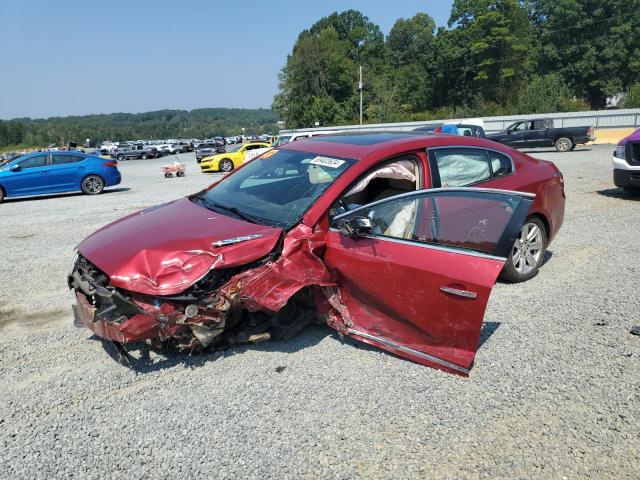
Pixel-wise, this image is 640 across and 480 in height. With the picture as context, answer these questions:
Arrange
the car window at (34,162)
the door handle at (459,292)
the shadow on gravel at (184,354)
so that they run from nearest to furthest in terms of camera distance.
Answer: the door handle at (459,292) → the shadow on gravel at (184,354) → the car window at (34,162)

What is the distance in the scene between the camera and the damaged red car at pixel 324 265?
11.1 feet

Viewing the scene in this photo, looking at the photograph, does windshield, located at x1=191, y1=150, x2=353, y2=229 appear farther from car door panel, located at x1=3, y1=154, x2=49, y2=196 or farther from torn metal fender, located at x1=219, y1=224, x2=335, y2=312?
car door panel, located at x1=3, y1=154, x2=49, y2=196

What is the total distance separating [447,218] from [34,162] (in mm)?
14392

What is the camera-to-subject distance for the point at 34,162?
14562 mm

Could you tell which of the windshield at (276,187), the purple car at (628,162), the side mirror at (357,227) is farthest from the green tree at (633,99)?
the side mirror at (357,227)

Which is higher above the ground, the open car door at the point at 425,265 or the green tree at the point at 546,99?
the green tree at the point at 546,99

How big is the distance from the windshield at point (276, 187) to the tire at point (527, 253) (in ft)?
6.92

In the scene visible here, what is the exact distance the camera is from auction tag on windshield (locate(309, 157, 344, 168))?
4281 millimetres

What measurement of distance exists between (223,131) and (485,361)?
165m

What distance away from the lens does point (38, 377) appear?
3.68m

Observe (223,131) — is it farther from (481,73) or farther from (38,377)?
(38,377)

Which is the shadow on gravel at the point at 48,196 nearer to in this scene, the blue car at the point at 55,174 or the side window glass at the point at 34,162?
the blue car at the point at 55,174

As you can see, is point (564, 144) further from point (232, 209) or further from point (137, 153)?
point (137, 153)

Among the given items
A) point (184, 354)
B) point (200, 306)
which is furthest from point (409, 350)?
point (184, 354)
